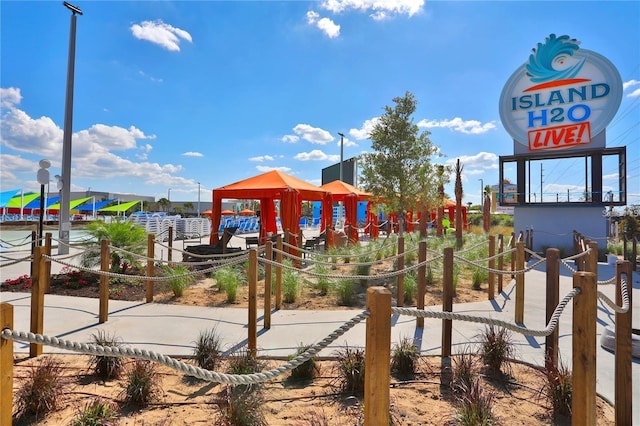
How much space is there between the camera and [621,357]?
2512 millimetres

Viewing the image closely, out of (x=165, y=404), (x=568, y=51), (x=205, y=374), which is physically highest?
(x=568, y=51)

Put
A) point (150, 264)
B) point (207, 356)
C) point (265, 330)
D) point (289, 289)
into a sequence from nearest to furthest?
point (207, 356)
point (265, 330)
point (289, 289)
point (150, 264)

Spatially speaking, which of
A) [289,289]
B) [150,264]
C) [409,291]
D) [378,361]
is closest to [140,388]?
[378,361]

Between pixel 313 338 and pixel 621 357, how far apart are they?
2862 millimetres

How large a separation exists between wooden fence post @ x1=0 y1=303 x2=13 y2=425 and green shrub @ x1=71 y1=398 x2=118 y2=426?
2.90ft

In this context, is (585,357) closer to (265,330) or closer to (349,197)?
(265,330)

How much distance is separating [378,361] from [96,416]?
2045 millimetres

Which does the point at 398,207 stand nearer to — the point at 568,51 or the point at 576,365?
the point at 568,51

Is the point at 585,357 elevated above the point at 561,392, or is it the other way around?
the point at 585,357

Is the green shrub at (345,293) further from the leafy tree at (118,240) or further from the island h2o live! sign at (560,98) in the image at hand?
the island h2o live! sign at (560,98)

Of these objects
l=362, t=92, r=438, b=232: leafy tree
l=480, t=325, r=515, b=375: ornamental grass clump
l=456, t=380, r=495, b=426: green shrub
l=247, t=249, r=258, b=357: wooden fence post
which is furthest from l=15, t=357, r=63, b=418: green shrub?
l=362, t=92, r=438, b=232: leafy tree

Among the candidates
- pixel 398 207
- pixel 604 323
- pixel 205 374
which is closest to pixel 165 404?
pixel 205 374

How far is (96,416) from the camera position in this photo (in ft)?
8.11

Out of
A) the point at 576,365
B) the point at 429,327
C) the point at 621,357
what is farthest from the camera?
the point at 429,327
